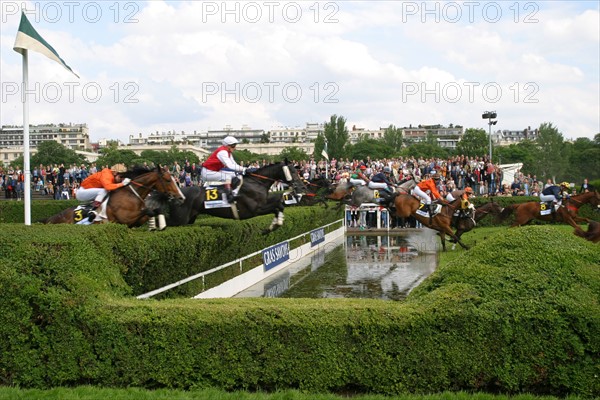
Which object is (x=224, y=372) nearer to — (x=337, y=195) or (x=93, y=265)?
(x=93, y=265)

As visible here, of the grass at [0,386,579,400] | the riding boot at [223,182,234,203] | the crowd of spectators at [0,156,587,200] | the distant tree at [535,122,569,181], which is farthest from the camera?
the distant tree at [535,122,569,181]

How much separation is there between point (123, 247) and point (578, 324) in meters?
5.42

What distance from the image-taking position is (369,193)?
21.0 metres

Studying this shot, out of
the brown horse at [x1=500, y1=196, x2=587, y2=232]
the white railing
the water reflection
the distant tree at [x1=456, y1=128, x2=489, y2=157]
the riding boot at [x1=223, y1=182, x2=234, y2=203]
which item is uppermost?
the distant tree at [x1=456, y1=128, x2=489, y2=157]

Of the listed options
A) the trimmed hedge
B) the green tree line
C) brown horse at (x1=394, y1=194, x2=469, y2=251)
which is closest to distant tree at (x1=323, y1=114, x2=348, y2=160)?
the green tree line

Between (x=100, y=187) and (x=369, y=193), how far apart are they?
415 inches

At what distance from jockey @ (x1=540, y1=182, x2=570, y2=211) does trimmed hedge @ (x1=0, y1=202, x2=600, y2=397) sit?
14484 mm

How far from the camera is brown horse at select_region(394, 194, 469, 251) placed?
18.7 metres

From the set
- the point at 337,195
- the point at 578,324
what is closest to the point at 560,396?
the point at 578,324

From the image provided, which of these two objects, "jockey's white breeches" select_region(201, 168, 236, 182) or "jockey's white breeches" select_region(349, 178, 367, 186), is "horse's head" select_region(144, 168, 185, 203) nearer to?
"jockey's white breeches" select_region(201, 168, 236, 182)

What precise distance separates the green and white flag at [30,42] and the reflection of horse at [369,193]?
10951 millimetres

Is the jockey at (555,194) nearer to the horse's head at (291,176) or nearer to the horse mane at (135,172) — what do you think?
the horse's head at (291,176)

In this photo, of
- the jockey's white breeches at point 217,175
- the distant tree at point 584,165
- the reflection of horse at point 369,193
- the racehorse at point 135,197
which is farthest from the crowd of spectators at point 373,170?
the distant tree at point 584,165

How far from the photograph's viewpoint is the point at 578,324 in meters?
5.68
